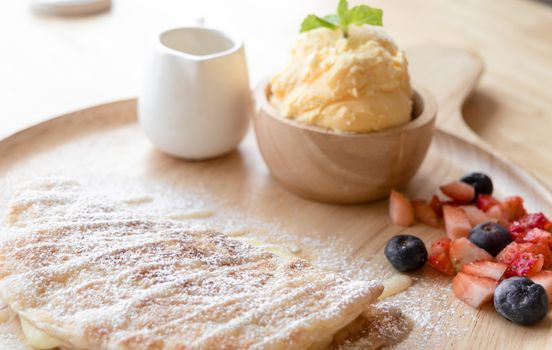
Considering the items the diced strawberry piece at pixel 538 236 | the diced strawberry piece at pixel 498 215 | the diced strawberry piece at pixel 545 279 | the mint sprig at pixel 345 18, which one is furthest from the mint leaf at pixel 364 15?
the diced strawberry piece at pixel 545 279

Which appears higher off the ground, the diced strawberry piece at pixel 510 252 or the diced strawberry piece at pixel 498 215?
the diced strawberry piece at pixel 510 252

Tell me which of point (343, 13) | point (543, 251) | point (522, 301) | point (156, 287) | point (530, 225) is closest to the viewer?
point (156, 287)

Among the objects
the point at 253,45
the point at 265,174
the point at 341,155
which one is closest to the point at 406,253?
the point at 341,155

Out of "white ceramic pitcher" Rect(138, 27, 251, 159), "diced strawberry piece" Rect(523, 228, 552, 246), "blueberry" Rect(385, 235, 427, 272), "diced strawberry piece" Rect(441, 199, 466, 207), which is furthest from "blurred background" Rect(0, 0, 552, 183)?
"blueberry" Rect(385, 235, 427, 272)

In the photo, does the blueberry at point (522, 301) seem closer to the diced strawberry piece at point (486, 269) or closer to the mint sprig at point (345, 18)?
the diced strawberry piece at point (486, 269)

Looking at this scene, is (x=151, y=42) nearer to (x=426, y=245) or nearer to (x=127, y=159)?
(x=127, y=159)

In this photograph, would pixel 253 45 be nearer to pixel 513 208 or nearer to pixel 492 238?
pixel 513 208

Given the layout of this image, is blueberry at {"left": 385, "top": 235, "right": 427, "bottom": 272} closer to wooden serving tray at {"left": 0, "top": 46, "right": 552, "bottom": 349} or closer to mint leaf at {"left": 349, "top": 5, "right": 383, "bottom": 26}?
wooden serving tray at {"left": 0, "top": 46, "right": 552, "bottom": 349}
